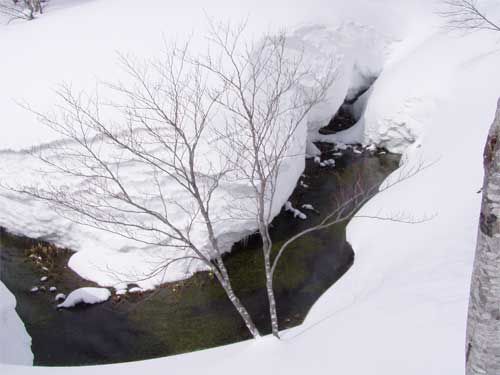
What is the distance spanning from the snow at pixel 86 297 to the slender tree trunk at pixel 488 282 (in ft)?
23.2

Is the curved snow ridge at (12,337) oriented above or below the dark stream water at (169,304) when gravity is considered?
above

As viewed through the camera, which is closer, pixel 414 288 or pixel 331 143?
pixel 414 288

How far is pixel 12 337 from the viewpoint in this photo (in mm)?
6992

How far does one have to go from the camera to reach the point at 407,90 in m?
11.7

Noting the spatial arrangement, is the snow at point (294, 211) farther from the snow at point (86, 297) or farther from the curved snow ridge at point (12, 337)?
the curved snow ridge at point (12, 337)

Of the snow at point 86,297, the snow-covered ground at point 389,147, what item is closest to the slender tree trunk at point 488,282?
Answer: the snow-covered ground at point 389,147

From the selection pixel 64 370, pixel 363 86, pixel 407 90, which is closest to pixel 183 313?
pixel 64 370

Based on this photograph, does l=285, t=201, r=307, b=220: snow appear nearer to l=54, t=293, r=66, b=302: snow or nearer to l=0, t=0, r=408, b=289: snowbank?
l=0, t=0, r=408, b=289: snowbank

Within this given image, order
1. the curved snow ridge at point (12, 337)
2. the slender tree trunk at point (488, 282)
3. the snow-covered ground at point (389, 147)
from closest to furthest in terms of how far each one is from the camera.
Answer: the slender tree trunk at point (488, 282) → the snow-covered ground at point (389, 147) → the curved snow ridge at point (12, 337)

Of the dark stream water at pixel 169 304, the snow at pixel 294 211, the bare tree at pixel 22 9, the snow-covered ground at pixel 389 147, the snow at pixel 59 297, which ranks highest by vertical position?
the bare tree at pixel 22 9

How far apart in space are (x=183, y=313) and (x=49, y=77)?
16.6 feet

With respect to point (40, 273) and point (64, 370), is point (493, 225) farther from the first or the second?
point (40, 273)

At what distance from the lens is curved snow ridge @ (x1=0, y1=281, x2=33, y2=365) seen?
6.61m

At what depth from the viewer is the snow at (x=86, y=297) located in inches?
311
